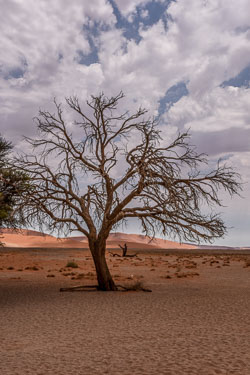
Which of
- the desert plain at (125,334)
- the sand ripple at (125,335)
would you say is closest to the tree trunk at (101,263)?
the desert plain at (125,334)

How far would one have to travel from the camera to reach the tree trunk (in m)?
13.3

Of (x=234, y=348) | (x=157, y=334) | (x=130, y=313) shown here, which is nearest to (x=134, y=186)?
(x=130, y=313)

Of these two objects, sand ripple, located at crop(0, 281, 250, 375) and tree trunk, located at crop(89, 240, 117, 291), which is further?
tree trunk, located at crop(89, 240, 117, 291)

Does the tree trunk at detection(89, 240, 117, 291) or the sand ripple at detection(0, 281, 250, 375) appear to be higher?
the tree trunk at detection(89, 240, 117, 291)

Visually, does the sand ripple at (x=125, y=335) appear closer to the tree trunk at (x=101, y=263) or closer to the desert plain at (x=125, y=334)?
the desert plain at (x=125, y=334)

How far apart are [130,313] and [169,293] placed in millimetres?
4077

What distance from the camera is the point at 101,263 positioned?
44.1 feet

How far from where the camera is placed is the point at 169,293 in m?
13.0

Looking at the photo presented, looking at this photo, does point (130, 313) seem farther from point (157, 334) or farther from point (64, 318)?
point (157, 334)

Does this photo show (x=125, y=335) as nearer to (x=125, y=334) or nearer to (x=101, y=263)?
(x=125, y=334)

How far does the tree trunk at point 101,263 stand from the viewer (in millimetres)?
13312

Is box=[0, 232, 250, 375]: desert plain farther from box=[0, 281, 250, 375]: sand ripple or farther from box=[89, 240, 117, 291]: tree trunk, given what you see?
box=[89, 240, 117, 291]: tree trunk

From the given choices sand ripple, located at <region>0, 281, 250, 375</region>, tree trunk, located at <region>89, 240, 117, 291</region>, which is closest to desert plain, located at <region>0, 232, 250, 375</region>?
sand ripple, located at <region>0, 281, 250, 375</region>

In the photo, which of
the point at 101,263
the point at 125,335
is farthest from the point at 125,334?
the point at 101,263
